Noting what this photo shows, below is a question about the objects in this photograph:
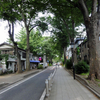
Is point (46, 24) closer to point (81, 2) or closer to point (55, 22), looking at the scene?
point (55, 22)

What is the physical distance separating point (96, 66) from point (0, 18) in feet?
58.4

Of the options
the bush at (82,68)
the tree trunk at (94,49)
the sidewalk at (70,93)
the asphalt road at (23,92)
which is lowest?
the asphalt road at (23,92)

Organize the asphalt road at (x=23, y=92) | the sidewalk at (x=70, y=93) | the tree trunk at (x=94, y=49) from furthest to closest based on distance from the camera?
the tree trunk at (x=94, y=49)
the asphalt road at (x=23, y=92)
the sidewalk at (x=70, y=93)

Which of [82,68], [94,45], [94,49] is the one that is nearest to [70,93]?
[94,49]

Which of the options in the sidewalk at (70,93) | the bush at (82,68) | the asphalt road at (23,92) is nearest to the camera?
the sidewalk at (70,93)

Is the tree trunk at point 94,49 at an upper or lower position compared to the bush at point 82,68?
upper

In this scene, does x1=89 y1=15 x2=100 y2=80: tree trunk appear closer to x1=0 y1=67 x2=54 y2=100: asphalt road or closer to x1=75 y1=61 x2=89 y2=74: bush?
x1=0 y1=67 x2=54 y2=100: asphalt road

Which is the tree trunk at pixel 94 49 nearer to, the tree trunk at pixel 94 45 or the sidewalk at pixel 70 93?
the tree trunk at pixel 94 45

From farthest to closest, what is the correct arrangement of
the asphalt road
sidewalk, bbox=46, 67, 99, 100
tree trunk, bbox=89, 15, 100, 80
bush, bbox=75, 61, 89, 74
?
1. bush, bbox=75, 61, 89, 74
2. tree trunk, bbox=89, 15, 100, 80
3. the asphalt road
4. sidewalk, bbox=46, 67, 99, 100

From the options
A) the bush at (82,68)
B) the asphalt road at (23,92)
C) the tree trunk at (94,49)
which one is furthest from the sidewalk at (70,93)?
the bush at (82,68)

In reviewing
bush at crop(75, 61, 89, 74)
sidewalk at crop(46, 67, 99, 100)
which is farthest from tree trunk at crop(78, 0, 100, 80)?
bush at crop(75, 61, 89, 74)

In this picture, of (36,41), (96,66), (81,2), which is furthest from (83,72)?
(36,41)

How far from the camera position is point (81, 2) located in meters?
10.2

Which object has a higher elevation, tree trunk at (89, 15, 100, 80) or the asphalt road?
tree trunk at (89, 15, 100, 80)
